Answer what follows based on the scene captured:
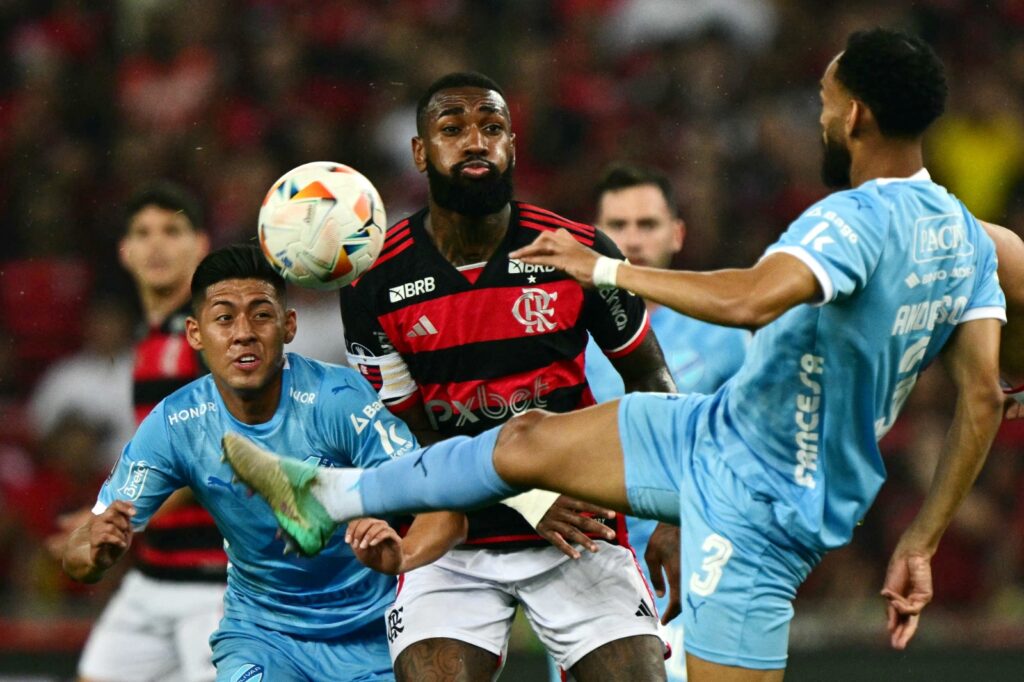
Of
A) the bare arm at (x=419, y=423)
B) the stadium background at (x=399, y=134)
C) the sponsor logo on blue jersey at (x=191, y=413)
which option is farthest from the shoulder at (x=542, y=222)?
the stadium background at (x=399, y=134)

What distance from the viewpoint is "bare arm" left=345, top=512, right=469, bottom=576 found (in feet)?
14.1

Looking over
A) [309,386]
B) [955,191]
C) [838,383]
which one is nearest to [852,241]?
[838,383]

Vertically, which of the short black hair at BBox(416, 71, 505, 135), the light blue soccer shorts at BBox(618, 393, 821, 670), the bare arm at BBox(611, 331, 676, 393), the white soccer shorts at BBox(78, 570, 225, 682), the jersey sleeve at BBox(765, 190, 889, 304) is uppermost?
the short black hair at BBox(416, 71, 505, 135)

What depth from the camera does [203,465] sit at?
483 centimetres

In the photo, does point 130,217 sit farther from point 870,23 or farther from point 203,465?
point 870,23

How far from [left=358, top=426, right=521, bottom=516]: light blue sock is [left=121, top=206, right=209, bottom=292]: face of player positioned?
279 centimetres

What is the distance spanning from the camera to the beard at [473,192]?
4.67 metres

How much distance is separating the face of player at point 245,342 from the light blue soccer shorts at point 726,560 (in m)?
1.31

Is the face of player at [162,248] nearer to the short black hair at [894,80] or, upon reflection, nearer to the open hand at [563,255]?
the open hand at [563,255]

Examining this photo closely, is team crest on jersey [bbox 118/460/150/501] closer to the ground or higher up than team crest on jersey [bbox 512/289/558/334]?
closer to the ground

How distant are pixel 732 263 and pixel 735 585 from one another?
17.9 feet

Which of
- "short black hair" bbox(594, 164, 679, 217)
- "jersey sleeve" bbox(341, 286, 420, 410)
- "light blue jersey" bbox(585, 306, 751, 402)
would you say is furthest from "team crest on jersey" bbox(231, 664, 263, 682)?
"short black hair" bbox(594, 164, 679, 217)

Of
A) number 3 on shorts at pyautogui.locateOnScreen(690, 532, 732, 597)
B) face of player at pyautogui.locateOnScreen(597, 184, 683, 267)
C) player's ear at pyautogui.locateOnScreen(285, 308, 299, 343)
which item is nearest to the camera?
number 3 on shorts at pyautogui.locateOnScreen(690, 532, 732, 597)

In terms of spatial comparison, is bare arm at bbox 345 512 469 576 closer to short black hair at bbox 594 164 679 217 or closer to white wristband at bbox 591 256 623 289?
white wristband at bbox 591 256 623 289
